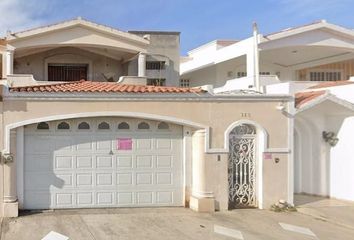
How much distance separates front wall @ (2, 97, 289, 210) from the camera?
41.4ft

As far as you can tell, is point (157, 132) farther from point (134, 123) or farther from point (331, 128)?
point (331, 128)

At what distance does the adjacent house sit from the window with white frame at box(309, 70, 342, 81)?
43.4 ft

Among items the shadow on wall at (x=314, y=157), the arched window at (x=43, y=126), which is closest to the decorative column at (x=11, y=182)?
Result: the arched window at (x=43, y=126)

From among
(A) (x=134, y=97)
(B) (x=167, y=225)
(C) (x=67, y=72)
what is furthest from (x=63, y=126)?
(C) (x=67, y=72)

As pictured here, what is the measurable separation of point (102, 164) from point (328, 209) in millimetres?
6813

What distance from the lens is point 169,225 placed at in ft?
37.7

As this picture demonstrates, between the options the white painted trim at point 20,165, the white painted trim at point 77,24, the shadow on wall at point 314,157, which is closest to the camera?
the white painted trim at point 20,165

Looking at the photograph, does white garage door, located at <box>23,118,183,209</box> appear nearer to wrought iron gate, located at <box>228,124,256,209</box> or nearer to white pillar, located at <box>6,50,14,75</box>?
wrought iron gate, located at <box>228,124,256,209</box>

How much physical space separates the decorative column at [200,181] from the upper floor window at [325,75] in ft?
48.7

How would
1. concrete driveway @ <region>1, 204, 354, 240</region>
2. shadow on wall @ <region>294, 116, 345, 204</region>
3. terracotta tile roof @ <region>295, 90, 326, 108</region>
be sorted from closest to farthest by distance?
concrete driveway @ <region>1, 204, 354, 240</region> → terracotta tile roof @ <region>295, 90, 326, 108</region> → shadow on wall @ <region>294, 116, 345, 204</region>

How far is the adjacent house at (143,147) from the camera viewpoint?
12555 mm

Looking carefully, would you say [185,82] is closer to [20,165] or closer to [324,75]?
[324,75]

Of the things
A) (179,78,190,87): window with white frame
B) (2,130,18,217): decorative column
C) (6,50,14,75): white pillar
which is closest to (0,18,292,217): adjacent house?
(2,130,18,217): decorative column

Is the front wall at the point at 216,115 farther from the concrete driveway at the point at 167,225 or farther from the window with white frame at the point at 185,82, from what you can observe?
the window with white frame at the point at 185,82
